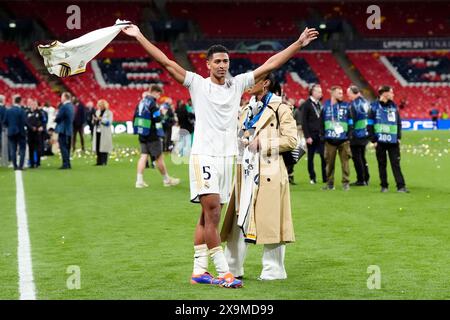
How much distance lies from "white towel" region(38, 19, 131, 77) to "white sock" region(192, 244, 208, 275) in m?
2.11

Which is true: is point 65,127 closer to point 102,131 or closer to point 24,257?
point 102,131

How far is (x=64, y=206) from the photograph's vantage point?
18.2m

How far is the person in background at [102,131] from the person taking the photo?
30938 mm

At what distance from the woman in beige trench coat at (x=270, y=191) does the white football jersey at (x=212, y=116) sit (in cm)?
44

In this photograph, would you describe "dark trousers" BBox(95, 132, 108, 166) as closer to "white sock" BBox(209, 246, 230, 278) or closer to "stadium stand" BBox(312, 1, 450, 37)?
"white sock" BBox(209, 246, 230, 278)

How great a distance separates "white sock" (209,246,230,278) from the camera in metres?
9.56

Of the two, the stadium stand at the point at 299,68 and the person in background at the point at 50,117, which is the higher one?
the stadium stand at the point at 299,68

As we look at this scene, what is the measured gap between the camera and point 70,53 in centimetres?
891

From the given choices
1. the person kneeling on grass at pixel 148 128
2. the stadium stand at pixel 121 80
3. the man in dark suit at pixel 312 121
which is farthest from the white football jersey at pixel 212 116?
the stadium stand at pixel 121 80

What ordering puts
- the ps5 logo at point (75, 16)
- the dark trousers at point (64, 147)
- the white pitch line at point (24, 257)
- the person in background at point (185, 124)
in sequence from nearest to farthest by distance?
the white pitch line at point (24, 257) < the ps5 logo at point (75, 16) < the dark trousers at point (64, 147) < the person in background at point (185, 124)

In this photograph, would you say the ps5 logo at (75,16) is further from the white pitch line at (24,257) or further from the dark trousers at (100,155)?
the dark trousers at (100,155)

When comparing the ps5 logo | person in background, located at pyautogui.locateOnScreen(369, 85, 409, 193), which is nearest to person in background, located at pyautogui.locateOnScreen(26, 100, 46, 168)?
person in background, located at pyautogui.locateOnScreen(369, 85, 409, 193)

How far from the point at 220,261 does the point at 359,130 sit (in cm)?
1327

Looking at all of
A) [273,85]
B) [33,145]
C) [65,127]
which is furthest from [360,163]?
[273,85]
